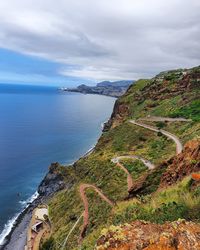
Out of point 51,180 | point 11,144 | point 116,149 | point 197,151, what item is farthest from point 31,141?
point 197,151

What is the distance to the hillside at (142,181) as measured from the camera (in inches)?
381

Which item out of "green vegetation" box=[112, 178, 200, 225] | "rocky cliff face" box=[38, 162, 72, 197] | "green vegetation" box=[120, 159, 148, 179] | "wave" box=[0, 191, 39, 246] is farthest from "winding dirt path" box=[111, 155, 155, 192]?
"wave" box=[0, 191, 39, 246]

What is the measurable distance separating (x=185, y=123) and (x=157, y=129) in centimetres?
546

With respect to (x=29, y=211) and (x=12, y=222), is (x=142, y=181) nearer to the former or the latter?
(x=12, y=222)

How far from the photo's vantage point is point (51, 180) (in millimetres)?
78750

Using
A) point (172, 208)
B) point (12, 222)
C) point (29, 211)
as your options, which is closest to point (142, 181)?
point (172, 208)

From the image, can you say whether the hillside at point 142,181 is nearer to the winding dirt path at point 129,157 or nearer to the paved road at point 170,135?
the paved road at point 170,135

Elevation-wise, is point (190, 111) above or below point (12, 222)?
above

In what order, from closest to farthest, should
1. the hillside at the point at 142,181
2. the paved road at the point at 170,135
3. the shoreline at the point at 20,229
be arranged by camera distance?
1. the hillside at the point at 142,181
2. the paved road at the point at 170,135
3. the shoreline at the point at 20,229

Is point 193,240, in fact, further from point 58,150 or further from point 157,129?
point 58,150

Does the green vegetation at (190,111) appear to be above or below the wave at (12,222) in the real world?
above

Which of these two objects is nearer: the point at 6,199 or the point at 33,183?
the point at 6,199

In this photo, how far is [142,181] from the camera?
28250 mm

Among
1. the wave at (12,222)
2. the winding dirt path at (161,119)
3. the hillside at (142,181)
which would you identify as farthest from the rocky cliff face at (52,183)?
the winding dirt path at (161,119)
